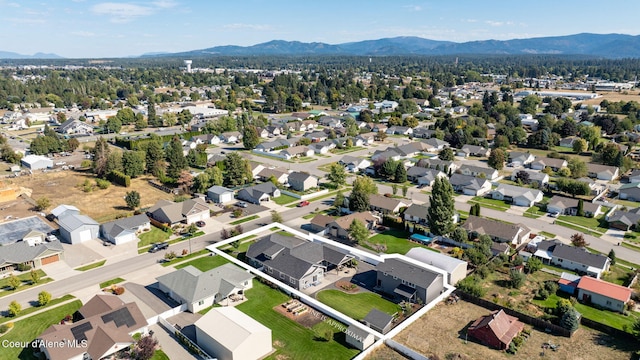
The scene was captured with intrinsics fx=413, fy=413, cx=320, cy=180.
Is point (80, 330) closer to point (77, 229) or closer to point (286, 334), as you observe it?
point (286, 334)

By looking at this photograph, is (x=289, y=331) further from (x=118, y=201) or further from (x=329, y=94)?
(x=329, y=94)

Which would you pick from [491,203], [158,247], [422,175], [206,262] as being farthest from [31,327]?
[491,203]

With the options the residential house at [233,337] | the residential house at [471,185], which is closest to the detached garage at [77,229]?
the residential house at [233,337]

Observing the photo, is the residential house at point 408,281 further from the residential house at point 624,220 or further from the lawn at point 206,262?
the residential house at point 624,220

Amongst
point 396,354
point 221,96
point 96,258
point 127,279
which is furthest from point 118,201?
point 221,96

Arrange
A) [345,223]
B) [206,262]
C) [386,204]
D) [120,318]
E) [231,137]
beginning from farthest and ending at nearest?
[231,137]
[386,204]
[345,223]
[206,262]
[120,318]

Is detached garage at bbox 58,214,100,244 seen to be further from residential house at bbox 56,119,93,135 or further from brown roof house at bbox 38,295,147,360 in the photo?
residential house at bbox 56,119,93,135
